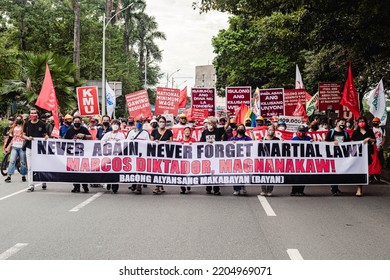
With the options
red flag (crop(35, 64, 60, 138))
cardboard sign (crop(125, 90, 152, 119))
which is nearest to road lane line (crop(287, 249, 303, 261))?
red flag (crop(35, 64, 60, 138))

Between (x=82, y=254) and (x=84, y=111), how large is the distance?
13.6 meters

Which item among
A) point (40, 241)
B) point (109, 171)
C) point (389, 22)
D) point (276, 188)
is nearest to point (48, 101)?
point (109, 171)

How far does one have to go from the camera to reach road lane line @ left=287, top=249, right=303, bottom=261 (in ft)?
21.7

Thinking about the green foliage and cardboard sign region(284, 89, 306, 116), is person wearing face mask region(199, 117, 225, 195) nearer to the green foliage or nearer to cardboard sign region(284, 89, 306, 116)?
cardboard sign region(284, 89, 306, 116)

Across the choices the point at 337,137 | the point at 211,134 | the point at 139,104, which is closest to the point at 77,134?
the point at 211,134

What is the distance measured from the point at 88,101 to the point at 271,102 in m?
6.49

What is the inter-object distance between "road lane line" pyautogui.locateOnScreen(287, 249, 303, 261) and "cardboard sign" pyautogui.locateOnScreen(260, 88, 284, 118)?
13719mm

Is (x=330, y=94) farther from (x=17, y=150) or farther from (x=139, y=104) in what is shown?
(x=17, y=150)

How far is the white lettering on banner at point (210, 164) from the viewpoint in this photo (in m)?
12.4

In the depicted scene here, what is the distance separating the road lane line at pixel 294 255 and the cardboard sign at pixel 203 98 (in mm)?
15222

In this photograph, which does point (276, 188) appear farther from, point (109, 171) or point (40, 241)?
point (40, 241)

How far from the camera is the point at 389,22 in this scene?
49.9 ft

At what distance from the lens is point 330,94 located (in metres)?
22.0

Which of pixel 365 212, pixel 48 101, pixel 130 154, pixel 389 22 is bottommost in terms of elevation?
pixel 365 212
